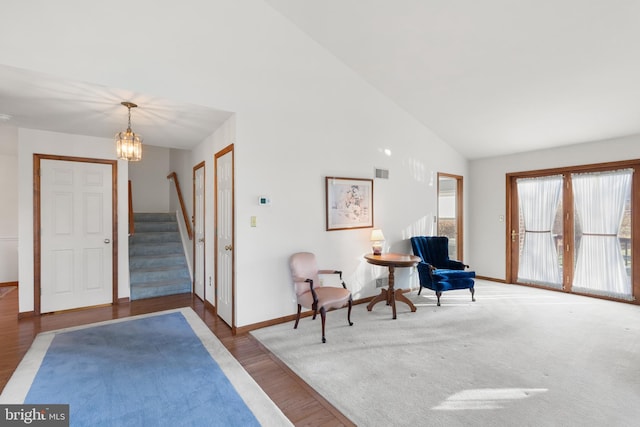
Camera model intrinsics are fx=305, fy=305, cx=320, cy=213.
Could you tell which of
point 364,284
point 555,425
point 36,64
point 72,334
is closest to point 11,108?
Result: point 36,64

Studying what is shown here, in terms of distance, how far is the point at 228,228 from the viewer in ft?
12.2

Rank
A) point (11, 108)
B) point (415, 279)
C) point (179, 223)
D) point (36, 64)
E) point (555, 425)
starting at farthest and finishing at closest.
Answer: point (179, 223), point (415, 279), point (11, 108), point (36, 64), point (555, 425)

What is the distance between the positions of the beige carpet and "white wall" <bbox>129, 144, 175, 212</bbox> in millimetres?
5424

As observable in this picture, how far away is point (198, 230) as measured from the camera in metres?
4.98

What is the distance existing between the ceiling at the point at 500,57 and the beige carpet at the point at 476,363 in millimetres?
2701

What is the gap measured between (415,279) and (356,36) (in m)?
3.86

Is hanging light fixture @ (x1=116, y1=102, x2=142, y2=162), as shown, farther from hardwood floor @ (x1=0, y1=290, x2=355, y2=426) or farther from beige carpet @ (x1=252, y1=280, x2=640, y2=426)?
beige carpet @ (x1=252, y1=280, x2=640, y2=426)

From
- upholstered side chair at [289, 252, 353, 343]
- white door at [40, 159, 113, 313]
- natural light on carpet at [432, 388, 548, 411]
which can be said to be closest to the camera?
natural light on carpet at [432, 388, 548, 411]

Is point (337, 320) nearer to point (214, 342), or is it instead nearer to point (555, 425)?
point (214, 342)

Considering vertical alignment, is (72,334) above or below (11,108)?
below

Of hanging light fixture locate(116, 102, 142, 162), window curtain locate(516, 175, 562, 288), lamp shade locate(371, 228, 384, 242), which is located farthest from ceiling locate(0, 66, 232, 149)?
window curtain locate(516, 175, 562, 288)

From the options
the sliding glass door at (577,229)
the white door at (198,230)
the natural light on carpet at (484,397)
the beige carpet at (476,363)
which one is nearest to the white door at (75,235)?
the white door at (198,230)

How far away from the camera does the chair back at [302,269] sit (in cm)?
359

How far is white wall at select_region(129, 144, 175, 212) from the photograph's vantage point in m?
7.21
